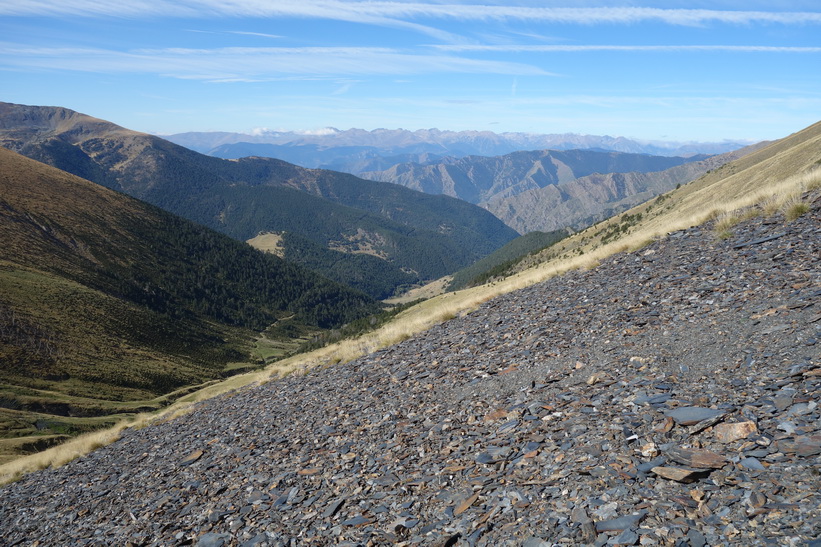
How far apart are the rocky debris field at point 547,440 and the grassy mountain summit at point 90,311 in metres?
47.8

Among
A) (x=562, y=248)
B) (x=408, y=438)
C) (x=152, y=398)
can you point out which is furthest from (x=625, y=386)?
(x=562, y=248)

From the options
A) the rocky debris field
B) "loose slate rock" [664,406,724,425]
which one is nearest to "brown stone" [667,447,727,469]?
the rocky debris field

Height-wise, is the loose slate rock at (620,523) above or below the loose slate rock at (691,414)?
below

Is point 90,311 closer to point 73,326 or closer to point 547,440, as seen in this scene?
point 73,326

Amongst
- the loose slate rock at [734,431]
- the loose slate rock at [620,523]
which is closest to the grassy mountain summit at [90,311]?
the loose slate rock at [620,523]

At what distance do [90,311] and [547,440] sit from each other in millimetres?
118813

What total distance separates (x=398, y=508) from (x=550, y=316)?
9980mm

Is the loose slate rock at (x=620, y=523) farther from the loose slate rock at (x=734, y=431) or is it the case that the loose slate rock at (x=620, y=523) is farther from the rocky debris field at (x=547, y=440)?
the loose slate rock at (x=734, y=431)

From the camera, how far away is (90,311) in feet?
330

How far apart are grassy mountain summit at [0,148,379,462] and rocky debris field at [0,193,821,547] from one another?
47767mm

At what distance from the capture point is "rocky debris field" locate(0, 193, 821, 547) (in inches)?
233

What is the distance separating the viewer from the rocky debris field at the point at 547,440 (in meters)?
5.91

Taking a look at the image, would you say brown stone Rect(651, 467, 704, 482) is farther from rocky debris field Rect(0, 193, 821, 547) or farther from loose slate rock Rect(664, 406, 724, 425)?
loose slate rock Rect(664, 406, 724, 425)

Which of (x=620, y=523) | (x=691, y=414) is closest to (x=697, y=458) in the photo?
(x=691, y=414)
